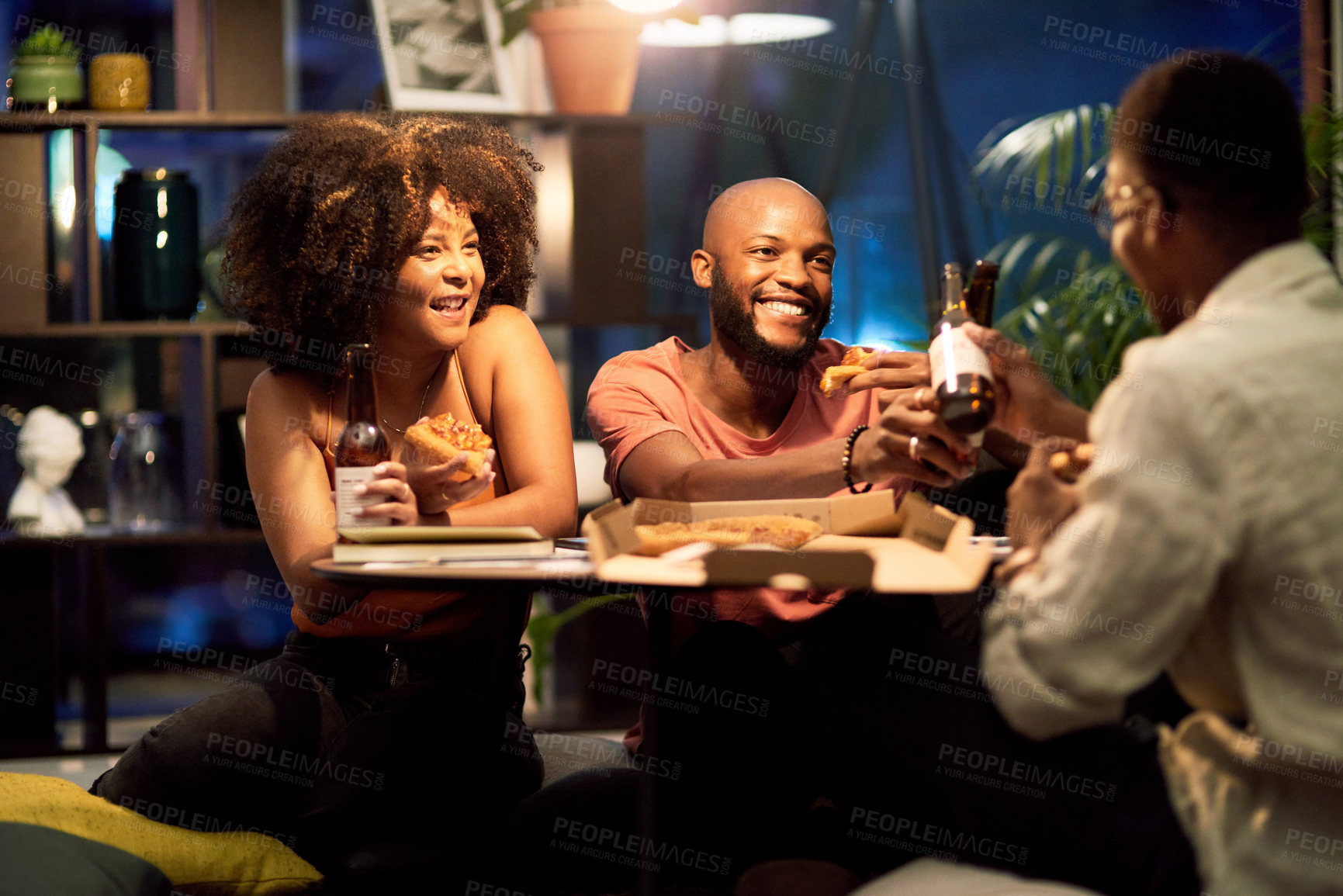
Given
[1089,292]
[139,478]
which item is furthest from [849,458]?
[139,478]

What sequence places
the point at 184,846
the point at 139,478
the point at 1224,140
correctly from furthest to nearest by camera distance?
1. the point at 139,478
2. the point at 184,846
3. the point at 1224,140

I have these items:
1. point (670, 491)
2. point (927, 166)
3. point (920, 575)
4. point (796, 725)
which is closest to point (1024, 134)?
point (927, 166)

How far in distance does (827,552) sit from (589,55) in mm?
2607

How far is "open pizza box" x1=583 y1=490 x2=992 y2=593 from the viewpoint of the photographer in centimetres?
137

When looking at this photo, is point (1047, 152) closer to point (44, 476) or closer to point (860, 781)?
point (860, 781)

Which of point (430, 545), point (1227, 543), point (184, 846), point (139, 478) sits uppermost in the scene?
point (1227, 543)

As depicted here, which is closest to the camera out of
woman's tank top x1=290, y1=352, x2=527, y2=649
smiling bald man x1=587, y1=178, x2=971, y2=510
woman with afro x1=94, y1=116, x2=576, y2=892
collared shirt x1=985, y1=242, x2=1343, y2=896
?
collared shirt x1=985, y1=242, x2=1343, y2=896

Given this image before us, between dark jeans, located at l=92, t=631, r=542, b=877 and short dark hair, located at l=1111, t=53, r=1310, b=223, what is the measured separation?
1.32m

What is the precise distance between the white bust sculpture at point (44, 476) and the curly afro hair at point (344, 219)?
1363 millimetres

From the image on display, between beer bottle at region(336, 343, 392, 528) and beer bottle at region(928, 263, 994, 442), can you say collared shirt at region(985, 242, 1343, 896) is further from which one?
beer bottle at region(336, 343, 392, 528)

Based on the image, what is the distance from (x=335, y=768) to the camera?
1966 millimetres

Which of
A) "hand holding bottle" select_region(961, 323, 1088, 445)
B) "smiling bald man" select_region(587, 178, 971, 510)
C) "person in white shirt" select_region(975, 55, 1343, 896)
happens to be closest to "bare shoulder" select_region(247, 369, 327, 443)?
"smiling bald man" select_region(587, 178, 971, 510)

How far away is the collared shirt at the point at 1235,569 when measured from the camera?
111cm

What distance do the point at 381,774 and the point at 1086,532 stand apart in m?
1.23
